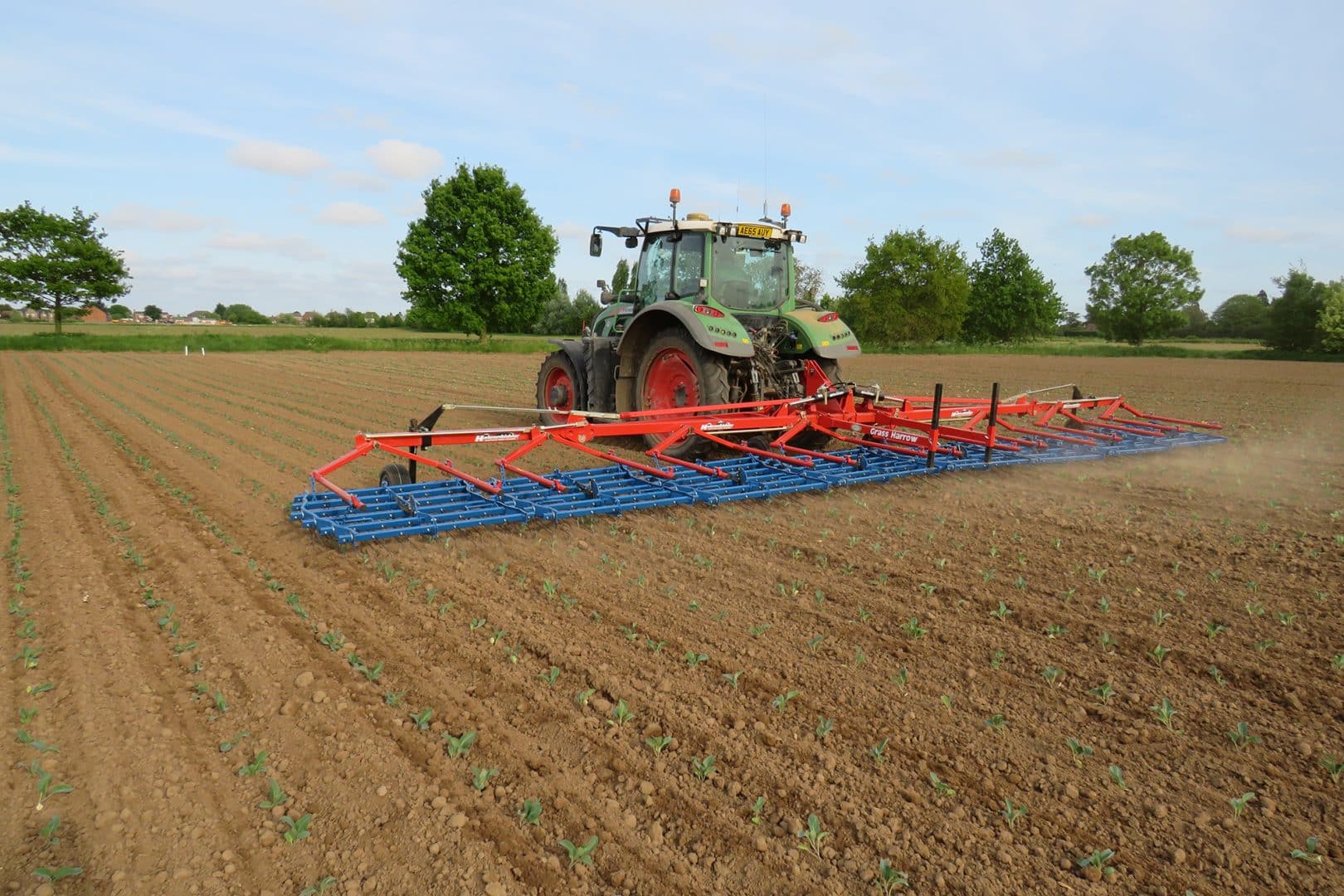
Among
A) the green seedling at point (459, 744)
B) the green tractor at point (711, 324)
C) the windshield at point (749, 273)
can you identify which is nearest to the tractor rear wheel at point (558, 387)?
the green tractor at point (711, 324)

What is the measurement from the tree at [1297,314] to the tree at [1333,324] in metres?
0.59

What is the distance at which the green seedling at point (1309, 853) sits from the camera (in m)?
2.04

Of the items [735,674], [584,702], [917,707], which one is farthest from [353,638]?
[917,707]

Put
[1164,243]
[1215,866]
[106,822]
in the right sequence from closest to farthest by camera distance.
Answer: [1215,866] → [106,822] → [1164,243]

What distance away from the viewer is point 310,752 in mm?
2592

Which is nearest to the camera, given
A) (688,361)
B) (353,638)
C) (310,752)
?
(310,752)

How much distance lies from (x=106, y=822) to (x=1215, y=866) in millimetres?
2970

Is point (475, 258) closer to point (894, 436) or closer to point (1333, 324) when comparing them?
point (894, 436)

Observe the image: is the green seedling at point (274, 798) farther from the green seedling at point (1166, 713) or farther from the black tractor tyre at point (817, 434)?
the black tractor tyre at point (817, 434)

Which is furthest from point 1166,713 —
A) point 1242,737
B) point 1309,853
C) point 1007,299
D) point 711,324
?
point 1007,299

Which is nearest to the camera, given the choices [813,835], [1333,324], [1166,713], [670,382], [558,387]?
[813,835]

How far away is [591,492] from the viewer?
540 centimetres

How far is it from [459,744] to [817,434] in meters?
5.80

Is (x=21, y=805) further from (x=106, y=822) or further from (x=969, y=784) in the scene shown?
(x=969, y=784)
